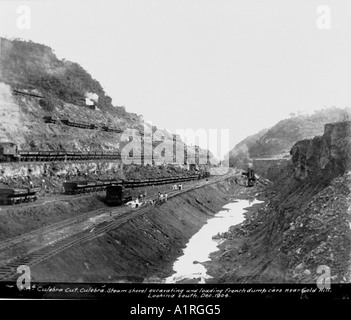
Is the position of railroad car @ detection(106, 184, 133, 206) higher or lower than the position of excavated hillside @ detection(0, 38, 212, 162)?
lower

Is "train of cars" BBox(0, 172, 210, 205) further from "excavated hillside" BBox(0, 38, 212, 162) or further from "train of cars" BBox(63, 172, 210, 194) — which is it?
"excavated hillside" BBox(0, 38, 212, 162)

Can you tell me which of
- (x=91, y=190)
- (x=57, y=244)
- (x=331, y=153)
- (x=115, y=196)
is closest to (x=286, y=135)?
(x=91, y=190)

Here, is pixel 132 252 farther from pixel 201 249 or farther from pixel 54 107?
pixel 54 107

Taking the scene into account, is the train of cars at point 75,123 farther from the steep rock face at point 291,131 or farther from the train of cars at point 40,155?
the steep rock face at point 291,131

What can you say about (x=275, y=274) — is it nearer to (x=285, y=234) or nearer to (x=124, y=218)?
(x=285, y=234)

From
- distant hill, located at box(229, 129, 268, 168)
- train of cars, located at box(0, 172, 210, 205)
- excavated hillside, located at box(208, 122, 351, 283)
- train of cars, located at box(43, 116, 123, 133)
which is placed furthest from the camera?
distant hill, located at box(229, 129, 268, 168)

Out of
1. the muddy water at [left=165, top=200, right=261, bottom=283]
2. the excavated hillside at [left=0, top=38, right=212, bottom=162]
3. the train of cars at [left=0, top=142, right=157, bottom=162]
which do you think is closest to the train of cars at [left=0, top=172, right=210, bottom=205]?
the train of cars at [left=0, top=142, right=157, bottom=162]

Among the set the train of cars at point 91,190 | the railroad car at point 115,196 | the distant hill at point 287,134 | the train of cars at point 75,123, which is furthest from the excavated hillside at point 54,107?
the distant hill at point 287,134
